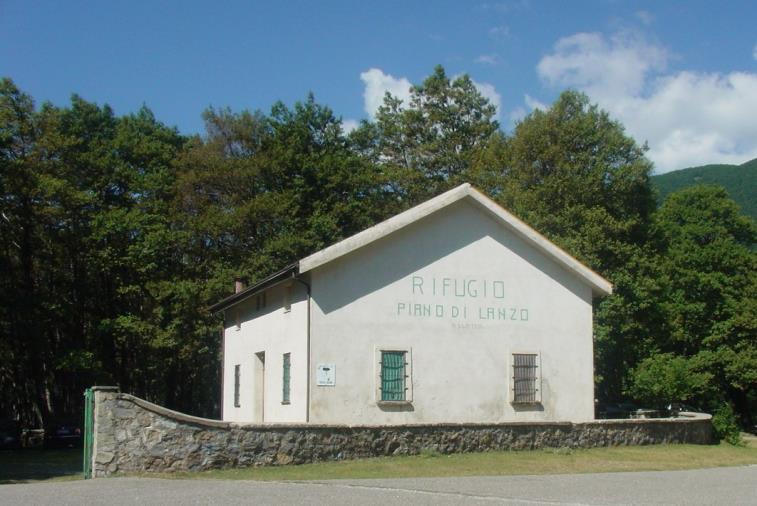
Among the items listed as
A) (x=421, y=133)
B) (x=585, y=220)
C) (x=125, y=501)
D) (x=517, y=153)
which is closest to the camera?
(x=125, y=501)

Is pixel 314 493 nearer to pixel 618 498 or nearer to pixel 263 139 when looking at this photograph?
pixel 618 498

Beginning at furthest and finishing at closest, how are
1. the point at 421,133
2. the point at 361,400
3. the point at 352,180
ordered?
the point at 421,133 < the point at 352,180 < the point at 361,400

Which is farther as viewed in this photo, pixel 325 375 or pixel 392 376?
pixel 392 376

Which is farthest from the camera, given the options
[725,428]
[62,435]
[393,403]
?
[62,435]

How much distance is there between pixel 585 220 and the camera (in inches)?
1529

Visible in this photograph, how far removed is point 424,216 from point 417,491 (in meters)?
10.4

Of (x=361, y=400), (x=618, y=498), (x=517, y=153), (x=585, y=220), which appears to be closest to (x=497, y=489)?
(x=618, y=498)

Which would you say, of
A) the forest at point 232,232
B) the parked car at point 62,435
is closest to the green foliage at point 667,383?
the forest at point 232,232

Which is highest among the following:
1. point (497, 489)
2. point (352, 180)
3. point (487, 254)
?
point (352, 180)

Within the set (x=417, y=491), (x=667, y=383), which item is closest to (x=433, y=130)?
(x=667, y=383)

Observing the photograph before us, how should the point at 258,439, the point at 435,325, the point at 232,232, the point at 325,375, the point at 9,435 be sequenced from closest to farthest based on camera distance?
the point at 258,439, the point at 325,375, the point at 435,325, the point at 9,435, the point at 232,232

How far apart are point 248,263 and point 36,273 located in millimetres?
10880

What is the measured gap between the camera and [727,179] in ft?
373

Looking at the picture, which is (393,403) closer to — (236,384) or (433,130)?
(236,384)
